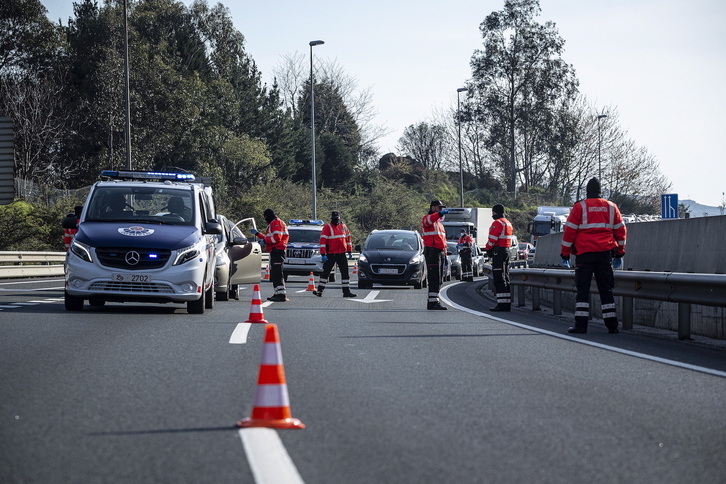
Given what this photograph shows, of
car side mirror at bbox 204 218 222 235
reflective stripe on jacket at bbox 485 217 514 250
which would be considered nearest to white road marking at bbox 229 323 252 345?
car side mirror at bbox 204 218 222 235

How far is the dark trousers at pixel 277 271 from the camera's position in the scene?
18.8 meters

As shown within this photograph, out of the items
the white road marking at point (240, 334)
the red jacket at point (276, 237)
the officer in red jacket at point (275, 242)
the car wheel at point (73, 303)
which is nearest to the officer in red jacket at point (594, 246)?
the white road marking at point (240, 334)

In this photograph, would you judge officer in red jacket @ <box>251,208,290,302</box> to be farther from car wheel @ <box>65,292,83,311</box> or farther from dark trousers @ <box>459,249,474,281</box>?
dark trousers @ <box>459,249,474,281</box>

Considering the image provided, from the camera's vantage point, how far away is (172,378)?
300 inches

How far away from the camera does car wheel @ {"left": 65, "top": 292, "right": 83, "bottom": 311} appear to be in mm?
14148

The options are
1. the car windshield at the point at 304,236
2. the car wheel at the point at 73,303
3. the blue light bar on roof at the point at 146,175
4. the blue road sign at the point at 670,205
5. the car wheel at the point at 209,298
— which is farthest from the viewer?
the car windshield at the point at 304,236

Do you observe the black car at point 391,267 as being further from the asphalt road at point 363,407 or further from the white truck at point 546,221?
the white truck at point 546,221

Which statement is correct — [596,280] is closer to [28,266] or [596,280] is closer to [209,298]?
[209,298]

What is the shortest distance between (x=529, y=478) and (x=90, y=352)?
5.57 metres

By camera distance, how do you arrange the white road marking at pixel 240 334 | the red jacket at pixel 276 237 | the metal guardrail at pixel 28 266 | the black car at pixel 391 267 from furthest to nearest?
the metal guardrail at pixel 28 266, the black car at pixel 391 267, the red jacket at pixel 276 237, the white road marking at pixel 240 334

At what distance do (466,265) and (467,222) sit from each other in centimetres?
1196

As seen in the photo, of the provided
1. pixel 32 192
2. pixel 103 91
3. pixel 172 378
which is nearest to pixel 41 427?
pixel 172 378

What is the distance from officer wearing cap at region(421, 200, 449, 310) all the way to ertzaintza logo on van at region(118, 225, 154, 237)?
472 centimetres

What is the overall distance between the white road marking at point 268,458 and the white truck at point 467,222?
3782 cm
